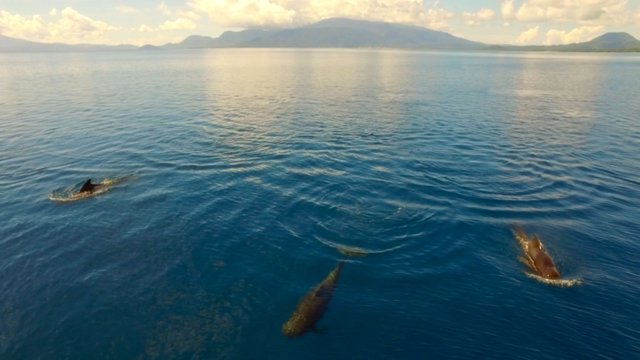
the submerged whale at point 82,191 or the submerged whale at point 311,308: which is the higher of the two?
the submerged whale at point 82,191

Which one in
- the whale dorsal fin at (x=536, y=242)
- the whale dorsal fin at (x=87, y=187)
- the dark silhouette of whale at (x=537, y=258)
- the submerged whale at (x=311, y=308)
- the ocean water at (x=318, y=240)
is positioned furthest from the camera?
the whale dorsal fin at (x=87, y=187)

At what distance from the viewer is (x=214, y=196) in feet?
112

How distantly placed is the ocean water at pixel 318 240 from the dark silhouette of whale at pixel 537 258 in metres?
0.61

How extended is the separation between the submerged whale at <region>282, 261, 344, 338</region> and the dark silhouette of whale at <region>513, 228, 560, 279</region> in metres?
11.9

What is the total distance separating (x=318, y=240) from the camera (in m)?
27.2

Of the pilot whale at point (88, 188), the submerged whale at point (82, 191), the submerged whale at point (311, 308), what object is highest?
the pilot whale at point (88, 188)

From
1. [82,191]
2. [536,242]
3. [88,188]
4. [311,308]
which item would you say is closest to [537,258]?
[536,242]

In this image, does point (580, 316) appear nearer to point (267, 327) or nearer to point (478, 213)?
point (478, 213)

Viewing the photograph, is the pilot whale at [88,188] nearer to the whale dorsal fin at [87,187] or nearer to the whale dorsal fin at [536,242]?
the whale dorsal fin at [87,187]

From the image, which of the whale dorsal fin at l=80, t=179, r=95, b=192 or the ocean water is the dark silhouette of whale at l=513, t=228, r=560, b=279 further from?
the whale dorsal fin at l=80, t=179, r=95, b=192

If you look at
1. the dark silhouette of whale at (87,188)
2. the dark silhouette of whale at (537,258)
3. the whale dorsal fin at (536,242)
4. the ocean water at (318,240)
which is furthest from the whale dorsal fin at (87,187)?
the whale dorsal fin at (536,242)

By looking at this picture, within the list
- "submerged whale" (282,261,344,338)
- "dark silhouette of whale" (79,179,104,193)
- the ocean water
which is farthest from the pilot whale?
"submerged whale" (282,261,344,338)

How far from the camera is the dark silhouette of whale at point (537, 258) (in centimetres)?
2309

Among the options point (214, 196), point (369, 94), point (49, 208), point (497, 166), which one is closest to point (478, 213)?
point (497, 166)
